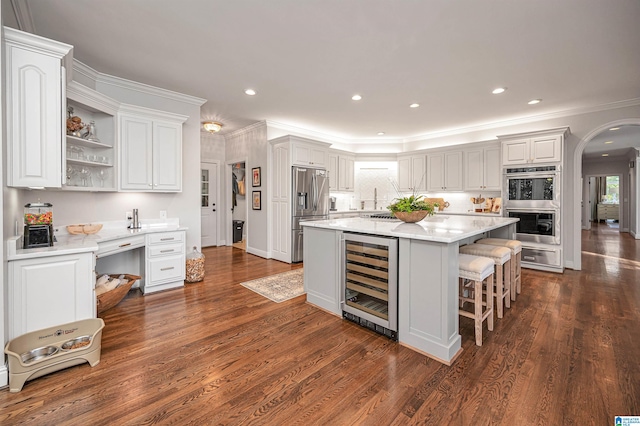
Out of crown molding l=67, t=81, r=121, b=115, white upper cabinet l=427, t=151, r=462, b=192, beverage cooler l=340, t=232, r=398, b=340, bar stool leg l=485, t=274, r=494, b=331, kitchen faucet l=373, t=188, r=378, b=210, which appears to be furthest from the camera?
kitchen faucet l=373, t=188, r=378, b=210

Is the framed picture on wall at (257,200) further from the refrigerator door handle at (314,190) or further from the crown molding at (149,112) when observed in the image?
the crown molding at (149,112)

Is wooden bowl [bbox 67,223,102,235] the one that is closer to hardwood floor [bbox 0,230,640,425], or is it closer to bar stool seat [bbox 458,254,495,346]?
hardwood floor [bbox 0,230,640,425]

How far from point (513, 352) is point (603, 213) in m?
15.4

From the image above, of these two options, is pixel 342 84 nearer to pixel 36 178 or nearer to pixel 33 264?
pixel 36 178

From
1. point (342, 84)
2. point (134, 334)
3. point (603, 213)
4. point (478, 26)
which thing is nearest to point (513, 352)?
point (478, 26)

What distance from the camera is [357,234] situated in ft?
9.02

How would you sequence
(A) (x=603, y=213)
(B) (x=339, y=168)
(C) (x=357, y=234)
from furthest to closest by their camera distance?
(A) (x=603, y=213) < (B) (x=339, y=168) < (C) (x=357, y=234)

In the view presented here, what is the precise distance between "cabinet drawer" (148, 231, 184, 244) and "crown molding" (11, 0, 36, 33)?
223 centimetres

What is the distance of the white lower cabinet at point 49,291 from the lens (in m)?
1.96

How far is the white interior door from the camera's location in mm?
6816

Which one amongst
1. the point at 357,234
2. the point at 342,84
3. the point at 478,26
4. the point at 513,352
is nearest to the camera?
the point at 513,352

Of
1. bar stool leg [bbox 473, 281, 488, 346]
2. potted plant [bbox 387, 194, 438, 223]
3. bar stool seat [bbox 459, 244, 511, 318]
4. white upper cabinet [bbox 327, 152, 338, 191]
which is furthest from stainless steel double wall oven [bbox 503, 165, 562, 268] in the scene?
bar stool leg [bbox 473, 281, 488, 346]

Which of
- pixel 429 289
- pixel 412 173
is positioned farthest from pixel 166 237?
pixel 412 173

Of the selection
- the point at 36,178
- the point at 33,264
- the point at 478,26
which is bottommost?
the point at 33,264
